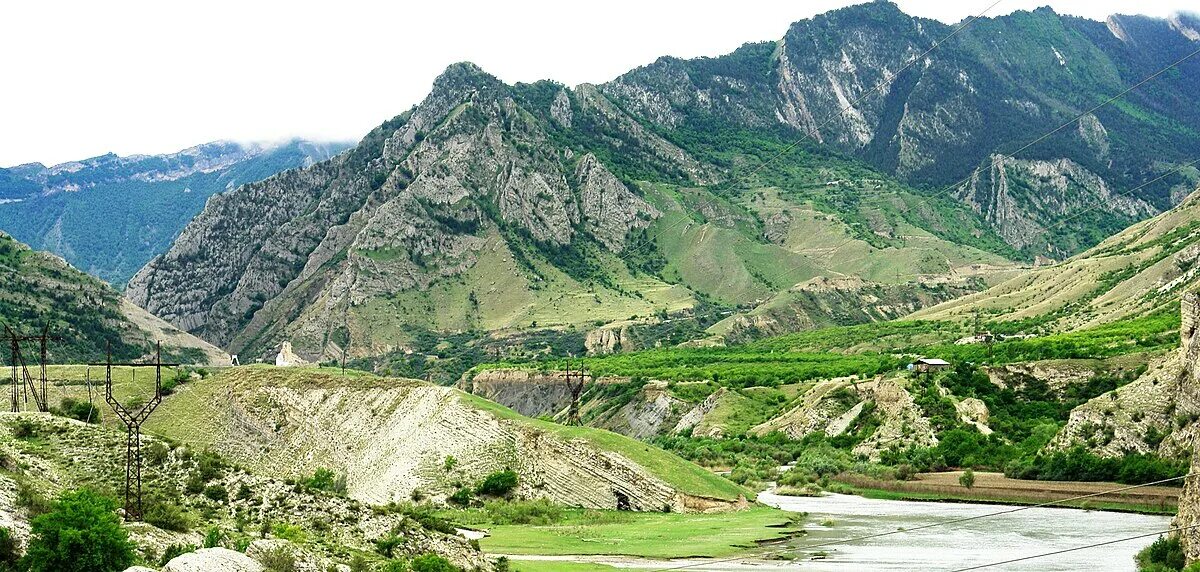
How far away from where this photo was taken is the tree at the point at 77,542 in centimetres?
3191

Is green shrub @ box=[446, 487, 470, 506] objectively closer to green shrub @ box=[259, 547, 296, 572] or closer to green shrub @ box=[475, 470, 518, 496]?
green shrub @ box=[475, 470, 518, 496]

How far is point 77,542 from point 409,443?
4152 centimetres

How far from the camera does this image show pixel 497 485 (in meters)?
68.1

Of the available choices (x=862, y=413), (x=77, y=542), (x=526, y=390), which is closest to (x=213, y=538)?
(x=77, y=542)

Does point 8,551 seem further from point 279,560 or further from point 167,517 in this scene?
point 167,517

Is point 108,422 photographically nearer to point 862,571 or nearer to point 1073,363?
point 862,571

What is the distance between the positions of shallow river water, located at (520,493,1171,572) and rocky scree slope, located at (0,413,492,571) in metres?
10.0

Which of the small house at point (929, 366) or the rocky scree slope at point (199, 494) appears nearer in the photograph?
the rocky scree slope at point (199, 494)

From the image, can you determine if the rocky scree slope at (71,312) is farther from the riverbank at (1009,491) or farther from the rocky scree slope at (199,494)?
the rocky scree slope at (199,494)

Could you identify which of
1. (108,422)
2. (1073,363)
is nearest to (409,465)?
(108,422)

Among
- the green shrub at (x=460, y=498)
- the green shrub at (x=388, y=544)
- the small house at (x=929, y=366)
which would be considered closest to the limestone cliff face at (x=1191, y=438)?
the green shrub at (x=388, y=544)

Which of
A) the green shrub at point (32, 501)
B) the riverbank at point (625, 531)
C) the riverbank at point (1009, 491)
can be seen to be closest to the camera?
the green shrub at point (32, 501)

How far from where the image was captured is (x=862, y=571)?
50.6m

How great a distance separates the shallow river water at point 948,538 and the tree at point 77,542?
21.8m
